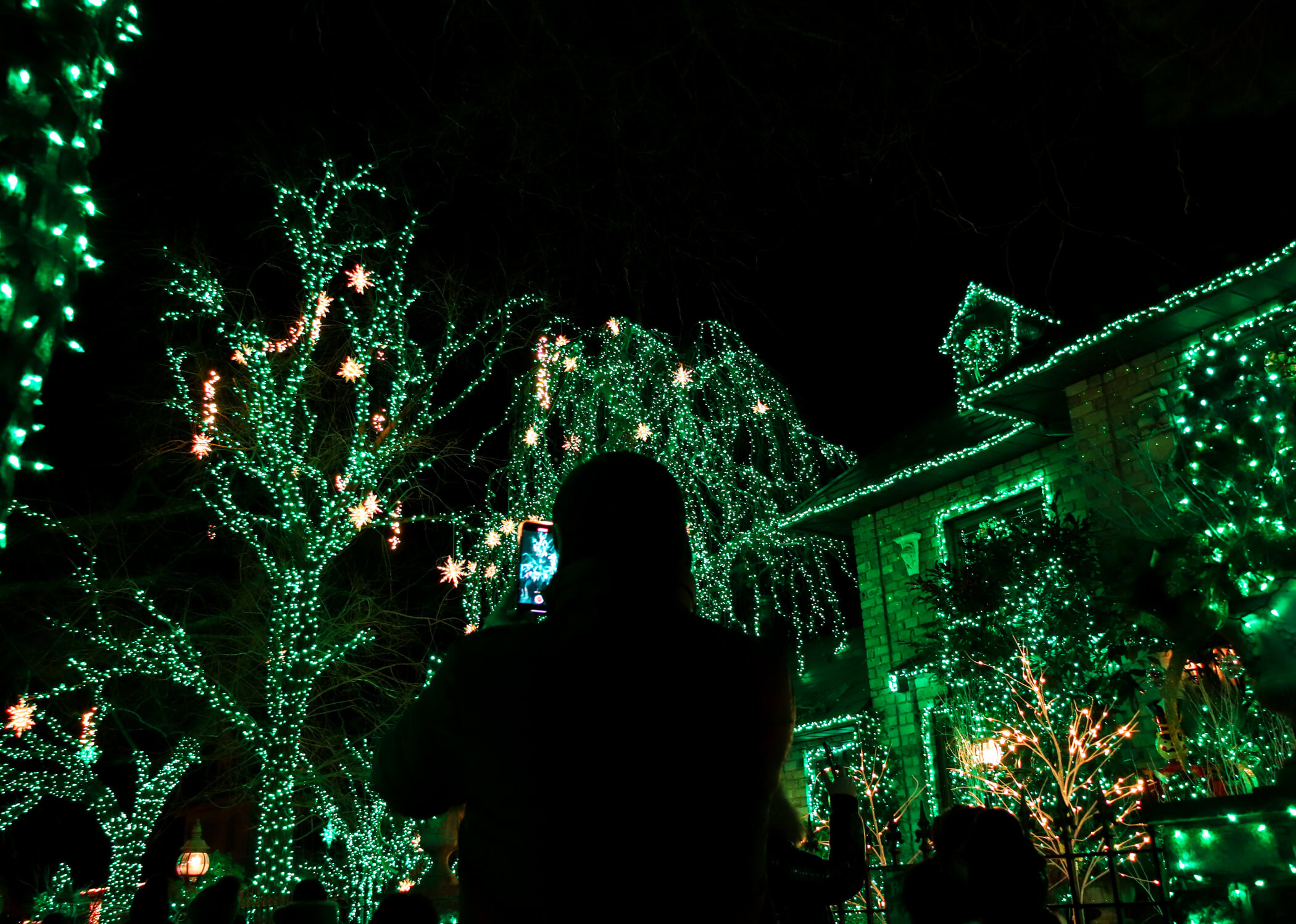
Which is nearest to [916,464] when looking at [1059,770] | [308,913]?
[1059,770]

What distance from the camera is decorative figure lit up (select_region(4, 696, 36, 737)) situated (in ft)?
47.0

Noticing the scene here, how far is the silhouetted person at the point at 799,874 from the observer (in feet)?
5.67

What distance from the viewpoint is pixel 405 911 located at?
3596mm

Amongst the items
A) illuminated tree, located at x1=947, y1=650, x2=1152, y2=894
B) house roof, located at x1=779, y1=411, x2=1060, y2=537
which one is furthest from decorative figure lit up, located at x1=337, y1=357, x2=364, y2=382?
illuminated tree, located at x1=947, y1=650, x2=1152, y2=894

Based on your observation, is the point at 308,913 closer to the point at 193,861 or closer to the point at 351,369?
the point at 351,369

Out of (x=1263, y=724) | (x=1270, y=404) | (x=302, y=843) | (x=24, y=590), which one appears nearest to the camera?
(x=1263, y=724)

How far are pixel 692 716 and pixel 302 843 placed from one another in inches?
1117

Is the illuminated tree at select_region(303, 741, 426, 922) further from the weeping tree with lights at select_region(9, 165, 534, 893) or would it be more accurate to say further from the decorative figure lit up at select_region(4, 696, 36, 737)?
the decorative figure lit up at select_region(4, 696, 36, 737)

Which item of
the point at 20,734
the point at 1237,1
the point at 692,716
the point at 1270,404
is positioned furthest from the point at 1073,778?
the point at 20,734

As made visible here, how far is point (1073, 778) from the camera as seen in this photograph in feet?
34.2

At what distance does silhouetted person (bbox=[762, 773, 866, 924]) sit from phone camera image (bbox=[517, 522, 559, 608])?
1813mm

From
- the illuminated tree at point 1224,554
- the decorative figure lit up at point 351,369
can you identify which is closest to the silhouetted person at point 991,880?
the illuminated tree at point 1224,554

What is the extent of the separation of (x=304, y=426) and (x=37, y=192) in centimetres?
1300

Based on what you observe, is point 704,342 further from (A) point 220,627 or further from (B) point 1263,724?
(A) point 220,627
